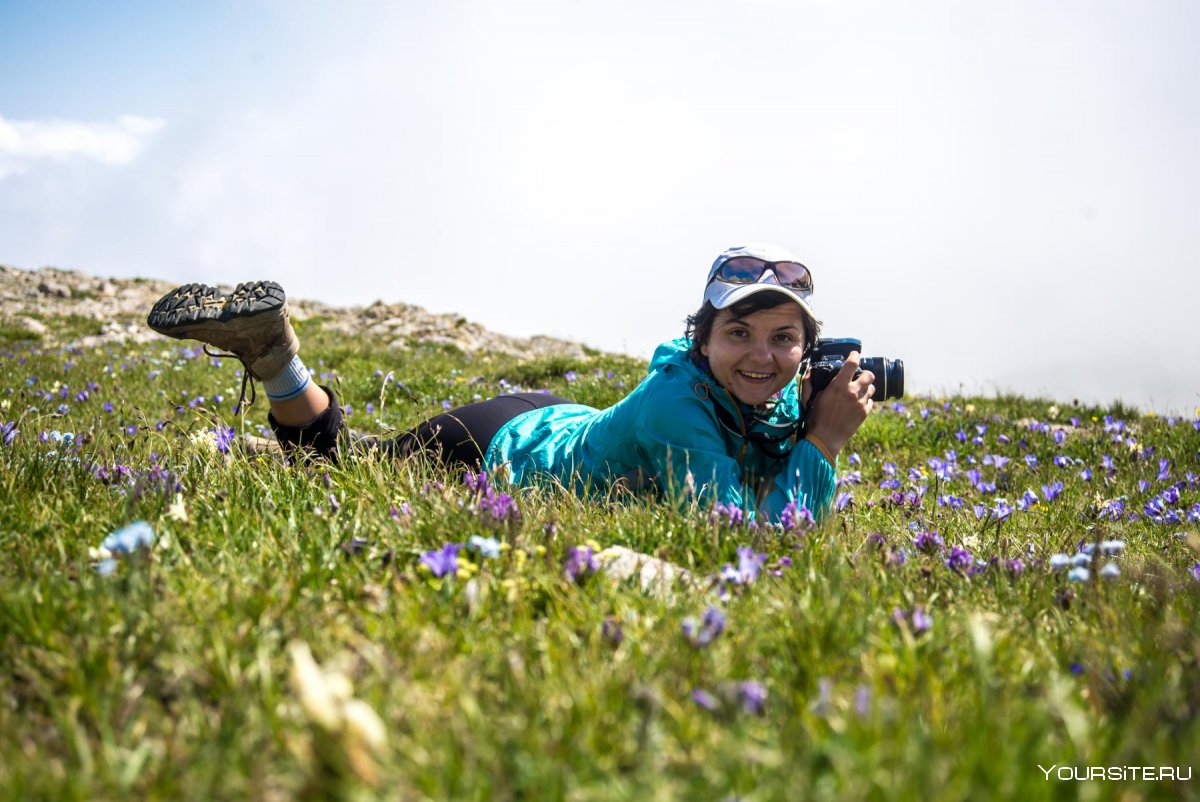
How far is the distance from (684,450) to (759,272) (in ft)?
3.63

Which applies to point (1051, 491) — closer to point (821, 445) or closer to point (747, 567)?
point (821, 445)

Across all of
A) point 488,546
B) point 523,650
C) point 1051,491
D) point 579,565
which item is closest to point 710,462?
point 579,565

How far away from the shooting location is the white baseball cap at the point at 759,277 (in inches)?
173

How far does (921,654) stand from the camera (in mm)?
2195

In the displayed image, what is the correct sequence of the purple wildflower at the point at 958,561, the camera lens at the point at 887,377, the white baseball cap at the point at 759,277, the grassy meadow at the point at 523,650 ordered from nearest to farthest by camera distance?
1. the grassy meadow at the point at 523,650
2. the purple wildflower at the point at 958,561
3. the white baseball cap at the point at 759,277
4. the camera lens at the point at 887,377

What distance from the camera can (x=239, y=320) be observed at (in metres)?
5.23

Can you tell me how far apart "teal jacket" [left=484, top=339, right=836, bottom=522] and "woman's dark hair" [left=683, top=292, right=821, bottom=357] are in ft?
0.33

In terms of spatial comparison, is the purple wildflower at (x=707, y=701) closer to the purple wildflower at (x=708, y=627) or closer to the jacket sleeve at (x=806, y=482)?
the purple wildflower at (x=708, y=627)

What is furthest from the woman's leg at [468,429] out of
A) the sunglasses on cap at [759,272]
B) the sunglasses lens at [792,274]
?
the sunglasses lens at [792,274]

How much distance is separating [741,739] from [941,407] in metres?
8.88

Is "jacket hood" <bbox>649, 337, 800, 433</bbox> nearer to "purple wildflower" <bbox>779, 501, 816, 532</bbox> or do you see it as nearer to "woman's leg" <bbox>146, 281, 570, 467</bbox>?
"purple wildflower" <bbox>779, 501, 816, 532</bbox>

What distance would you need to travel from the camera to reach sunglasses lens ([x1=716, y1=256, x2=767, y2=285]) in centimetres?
446

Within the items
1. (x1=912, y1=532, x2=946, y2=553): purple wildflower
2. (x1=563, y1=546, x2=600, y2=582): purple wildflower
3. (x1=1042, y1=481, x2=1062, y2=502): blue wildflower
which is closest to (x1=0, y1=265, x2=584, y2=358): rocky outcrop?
(x1=1042, y1=481, x2=1062, y2=502): blue wildflower

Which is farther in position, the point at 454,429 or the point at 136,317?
the point at 136,317
